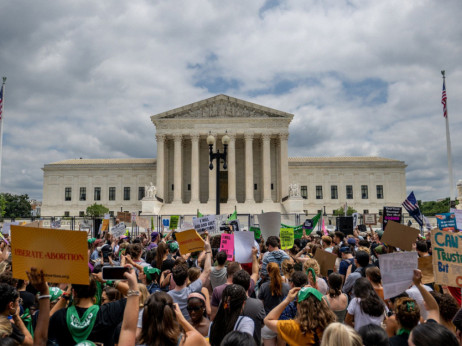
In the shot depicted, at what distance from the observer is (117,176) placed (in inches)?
2434

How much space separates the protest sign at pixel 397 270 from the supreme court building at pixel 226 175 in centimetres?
4492

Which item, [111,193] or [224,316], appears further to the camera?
[111,193]

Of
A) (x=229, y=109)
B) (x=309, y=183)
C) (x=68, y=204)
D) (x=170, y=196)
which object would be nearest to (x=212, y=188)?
(x=170, y=196)

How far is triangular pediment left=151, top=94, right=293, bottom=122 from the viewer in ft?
172

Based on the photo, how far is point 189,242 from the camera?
8.31 metres

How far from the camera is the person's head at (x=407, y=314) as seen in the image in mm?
3773

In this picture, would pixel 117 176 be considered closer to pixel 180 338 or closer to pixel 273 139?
pixel 273 139

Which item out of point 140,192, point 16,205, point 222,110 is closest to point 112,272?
point 222,110

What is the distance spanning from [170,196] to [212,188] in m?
7.94

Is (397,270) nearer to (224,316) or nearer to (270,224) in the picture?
(224,316)

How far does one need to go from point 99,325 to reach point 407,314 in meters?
3.22

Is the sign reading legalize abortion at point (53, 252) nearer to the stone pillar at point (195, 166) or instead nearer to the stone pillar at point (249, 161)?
the stone pillar at point (195, 166)

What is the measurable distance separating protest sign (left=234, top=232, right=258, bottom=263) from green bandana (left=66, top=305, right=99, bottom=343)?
418cm

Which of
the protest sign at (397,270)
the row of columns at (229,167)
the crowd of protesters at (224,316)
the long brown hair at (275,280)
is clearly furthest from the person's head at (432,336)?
the row of columns at (229,167)
